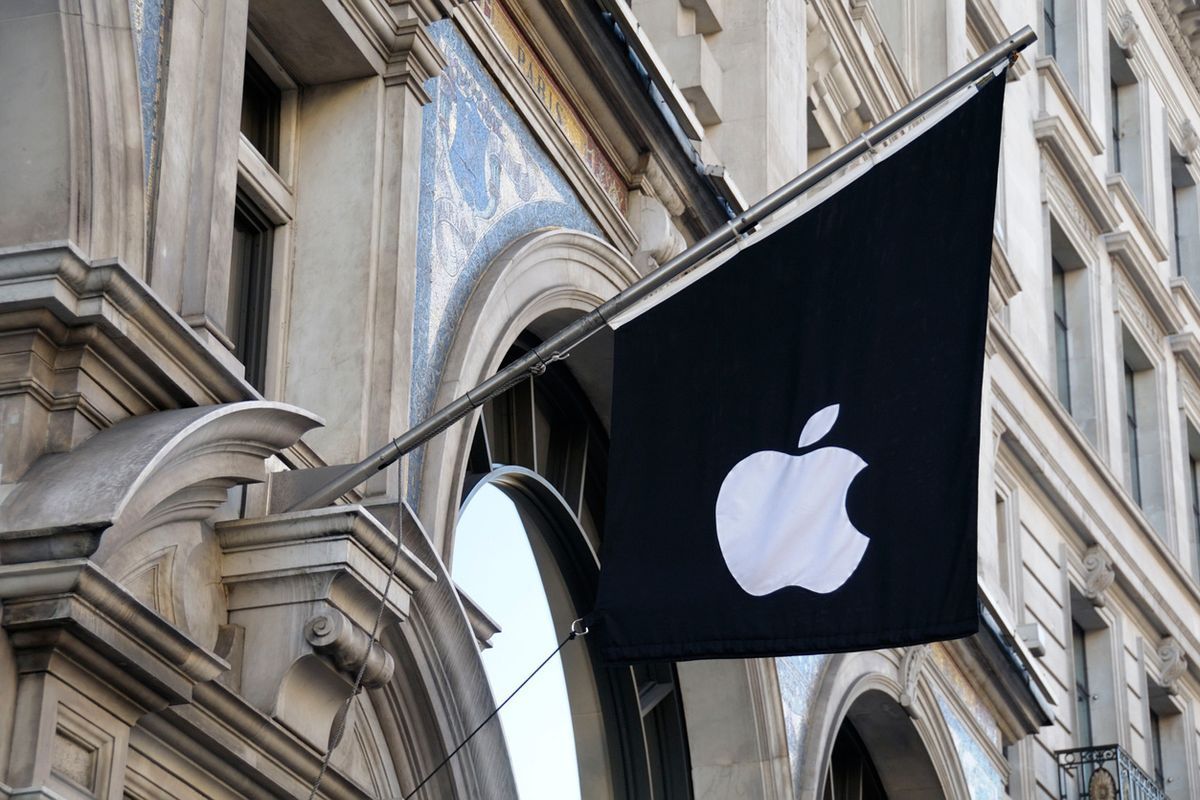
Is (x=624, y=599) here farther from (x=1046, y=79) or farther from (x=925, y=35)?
(x=1046, y=79)

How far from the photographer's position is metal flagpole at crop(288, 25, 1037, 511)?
34.2ft

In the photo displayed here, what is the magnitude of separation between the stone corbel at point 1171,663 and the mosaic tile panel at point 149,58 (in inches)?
972

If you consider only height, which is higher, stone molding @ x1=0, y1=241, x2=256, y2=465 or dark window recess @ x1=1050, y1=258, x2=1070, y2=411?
dark window recess @ x1=1050, y1=258, x2=1070, y2=411

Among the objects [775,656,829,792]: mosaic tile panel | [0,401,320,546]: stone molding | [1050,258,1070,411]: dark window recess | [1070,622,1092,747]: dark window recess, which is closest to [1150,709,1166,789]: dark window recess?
[1070,622,1092,747]: dark window recess

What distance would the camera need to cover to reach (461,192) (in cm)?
1330

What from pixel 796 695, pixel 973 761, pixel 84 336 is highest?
pixel 973 761

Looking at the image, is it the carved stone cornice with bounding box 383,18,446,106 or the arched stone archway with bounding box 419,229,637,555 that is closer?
the arched stone archway with bounding box 419,229,637,555

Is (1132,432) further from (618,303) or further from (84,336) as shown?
(84,336)

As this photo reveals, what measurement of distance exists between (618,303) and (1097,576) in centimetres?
2037

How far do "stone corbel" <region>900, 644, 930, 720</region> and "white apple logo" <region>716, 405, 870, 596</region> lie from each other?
9.16 meters

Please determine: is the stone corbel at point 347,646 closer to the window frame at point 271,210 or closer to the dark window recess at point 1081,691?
the window frame at point 271,210

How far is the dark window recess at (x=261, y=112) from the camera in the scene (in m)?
12.4

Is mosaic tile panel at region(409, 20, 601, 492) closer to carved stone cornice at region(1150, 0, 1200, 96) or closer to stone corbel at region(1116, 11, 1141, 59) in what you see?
stone corbel at region(1116, 11, 1141, 59)

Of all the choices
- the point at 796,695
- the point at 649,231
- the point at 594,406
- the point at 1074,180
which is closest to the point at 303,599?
the point at 649,231
